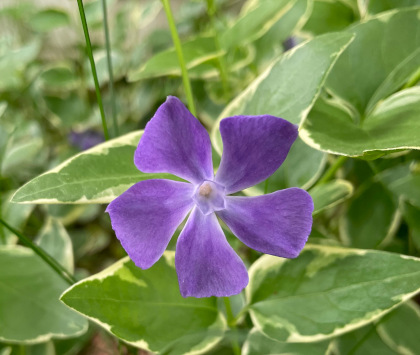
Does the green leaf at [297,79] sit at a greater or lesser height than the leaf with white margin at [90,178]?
greater

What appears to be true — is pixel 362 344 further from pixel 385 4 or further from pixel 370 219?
pixel 385 4

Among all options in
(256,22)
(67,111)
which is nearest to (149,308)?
(256,22)

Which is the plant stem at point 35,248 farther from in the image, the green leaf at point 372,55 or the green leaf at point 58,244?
the green leaf at point 372,55

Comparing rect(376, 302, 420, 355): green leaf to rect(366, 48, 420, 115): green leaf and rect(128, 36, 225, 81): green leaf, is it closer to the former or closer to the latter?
rect(366, 48, 420, 115): green leaf

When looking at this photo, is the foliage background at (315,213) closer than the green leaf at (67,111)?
Yes

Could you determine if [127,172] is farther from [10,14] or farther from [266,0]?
[10,14]

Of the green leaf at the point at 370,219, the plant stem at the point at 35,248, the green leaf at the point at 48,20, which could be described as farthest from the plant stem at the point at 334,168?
the green leaf at the point at 48,20
